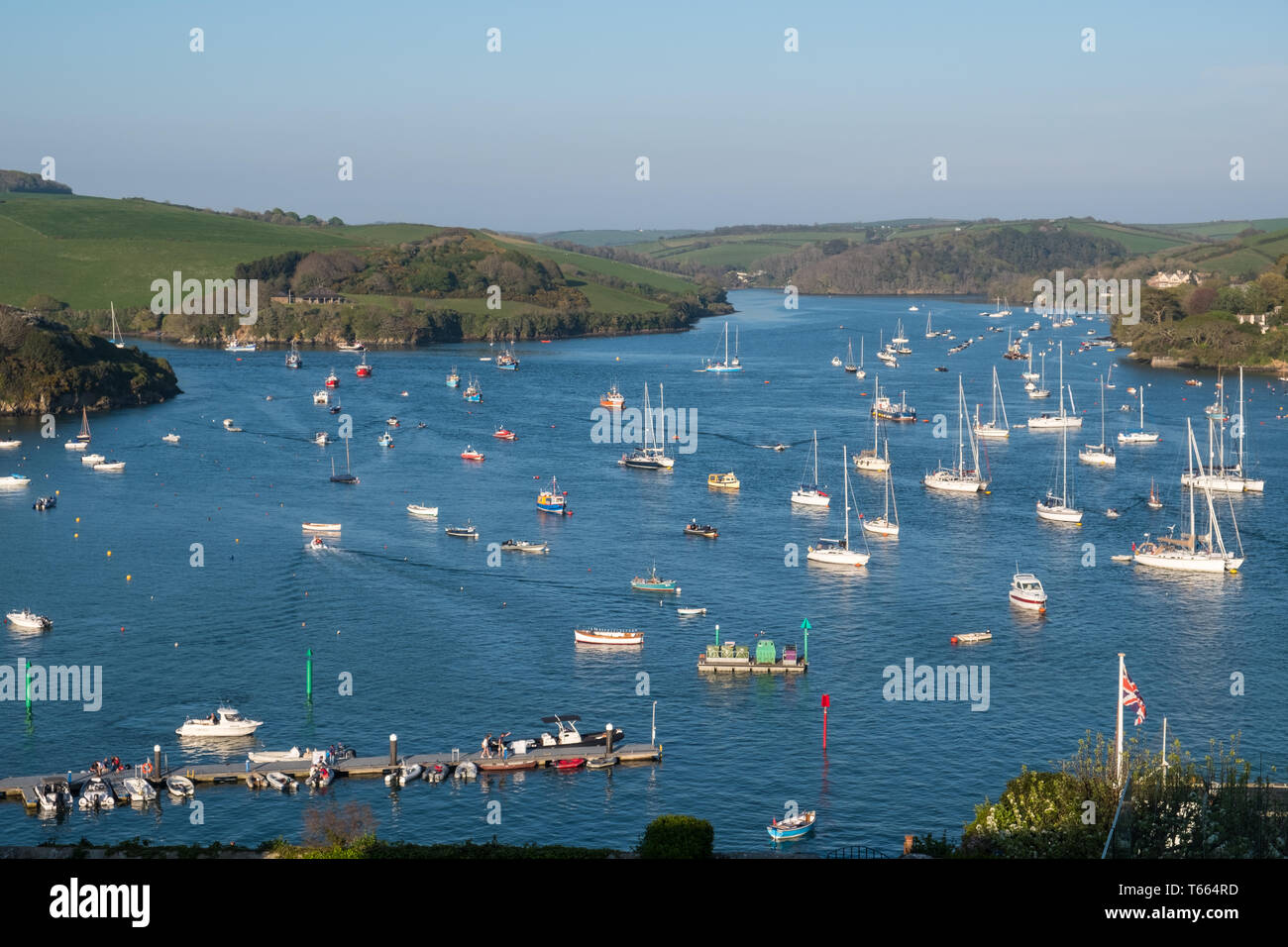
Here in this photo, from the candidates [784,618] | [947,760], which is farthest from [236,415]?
[947,760]

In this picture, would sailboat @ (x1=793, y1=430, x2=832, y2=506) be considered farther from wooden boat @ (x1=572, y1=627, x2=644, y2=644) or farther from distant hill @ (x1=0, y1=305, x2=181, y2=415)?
distant hill @ (x1=0, y1=305, x2=181, y2=415)

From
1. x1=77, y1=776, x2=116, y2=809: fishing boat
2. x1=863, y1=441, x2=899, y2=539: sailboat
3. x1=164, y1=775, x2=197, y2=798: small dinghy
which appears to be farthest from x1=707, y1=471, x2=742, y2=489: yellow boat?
x1=77, y1=776, x2=116, y2=809: fishing boat

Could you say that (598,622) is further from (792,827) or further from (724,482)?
(724,482)

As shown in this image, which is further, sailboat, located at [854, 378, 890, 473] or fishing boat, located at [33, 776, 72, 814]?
sailboat, located at [854, 378, 890, 473]

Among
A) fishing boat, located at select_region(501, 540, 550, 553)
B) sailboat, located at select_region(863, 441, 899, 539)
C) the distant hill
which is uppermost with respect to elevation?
the distant hill
